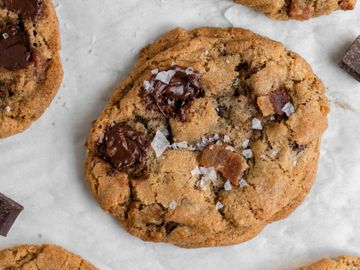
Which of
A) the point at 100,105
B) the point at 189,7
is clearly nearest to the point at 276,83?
the point at 189,7

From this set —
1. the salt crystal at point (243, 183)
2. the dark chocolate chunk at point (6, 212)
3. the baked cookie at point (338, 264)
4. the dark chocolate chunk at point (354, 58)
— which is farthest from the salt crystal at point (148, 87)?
the baked cookie at point (338, 264)

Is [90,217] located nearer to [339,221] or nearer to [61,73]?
[61,73]

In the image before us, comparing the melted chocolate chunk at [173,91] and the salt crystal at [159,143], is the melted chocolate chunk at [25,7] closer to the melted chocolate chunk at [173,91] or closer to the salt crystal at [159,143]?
the melted chocolate chunk at [173,91]

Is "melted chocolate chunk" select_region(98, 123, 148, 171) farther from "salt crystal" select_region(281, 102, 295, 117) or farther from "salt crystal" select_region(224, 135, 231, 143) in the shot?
"salt crystal" select_region(281, 102, 295, 117)

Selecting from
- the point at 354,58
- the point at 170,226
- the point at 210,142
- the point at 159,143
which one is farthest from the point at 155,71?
the point at 354,58

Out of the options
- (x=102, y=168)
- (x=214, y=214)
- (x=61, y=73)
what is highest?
(x=61, y=73)

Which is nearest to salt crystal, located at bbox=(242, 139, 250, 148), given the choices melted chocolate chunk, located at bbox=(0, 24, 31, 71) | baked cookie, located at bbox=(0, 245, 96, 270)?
baked cookie, located at bbox=(0, 245, 96, 270)
